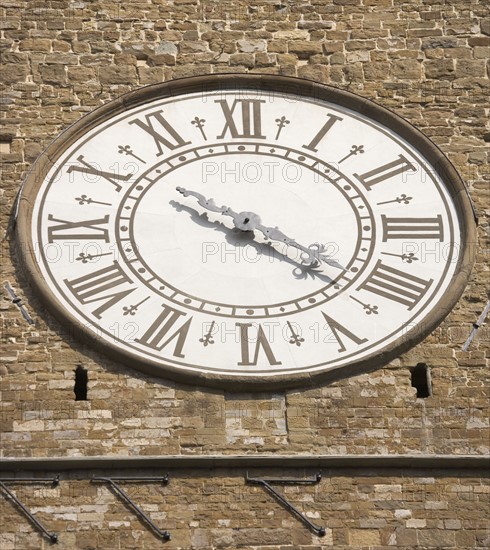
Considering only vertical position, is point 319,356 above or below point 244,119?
below

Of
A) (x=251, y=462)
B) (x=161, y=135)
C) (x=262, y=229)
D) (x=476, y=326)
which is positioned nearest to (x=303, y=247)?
(x=262, y=229)

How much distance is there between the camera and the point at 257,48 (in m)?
22.8

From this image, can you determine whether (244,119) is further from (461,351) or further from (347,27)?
(461,351)

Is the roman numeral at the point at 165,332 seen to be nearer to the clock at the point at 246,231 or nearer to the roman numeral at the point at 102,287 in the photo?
the clock at the point at 246,231

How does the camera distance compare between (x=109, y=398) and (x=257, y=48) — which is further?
(x=257, y=48)

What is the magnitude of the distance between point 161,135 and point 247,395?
2908 mm

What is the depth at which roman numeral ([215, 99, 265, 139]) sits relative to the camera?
22.2 metres

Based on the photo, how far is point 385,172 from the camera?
72.1 feet

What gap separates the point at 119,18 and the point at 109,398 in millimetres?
4182

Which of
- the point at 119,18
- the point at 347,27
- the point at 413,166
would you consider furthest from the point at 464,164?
the point at 119,18

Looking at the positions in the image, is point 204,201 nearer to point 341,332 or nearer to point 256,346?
point 256,346

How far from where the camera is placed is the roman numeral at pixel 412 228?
→ 2155 cm

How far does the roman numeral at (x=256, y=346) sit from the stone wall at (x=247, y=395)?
315 millimetres

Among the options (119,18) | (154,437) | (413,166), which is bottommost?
(154,437)
